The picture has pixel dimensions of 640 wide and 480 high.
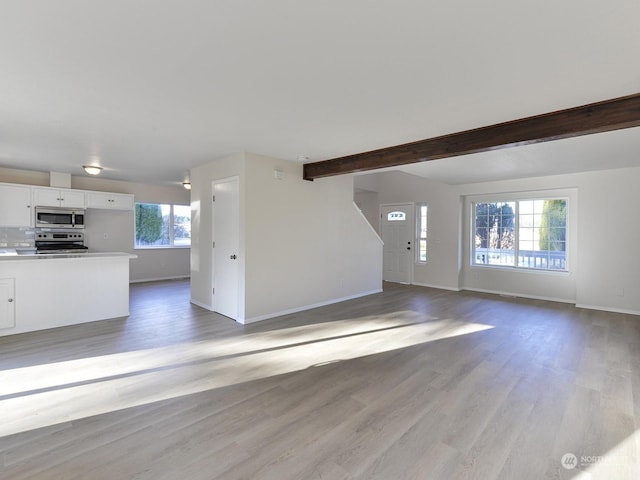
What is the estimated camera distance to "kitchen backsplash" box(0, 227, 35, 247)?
6125 mm

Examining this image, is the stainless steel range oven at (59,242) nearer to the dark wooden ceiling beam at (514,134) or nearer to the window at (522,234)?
the dark wooden ceiling beam at (514,134)

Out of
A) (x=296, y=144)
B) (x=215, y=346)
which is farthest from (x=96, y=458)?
(x=296, y=144)

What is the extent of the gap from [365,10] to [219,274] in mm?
4334

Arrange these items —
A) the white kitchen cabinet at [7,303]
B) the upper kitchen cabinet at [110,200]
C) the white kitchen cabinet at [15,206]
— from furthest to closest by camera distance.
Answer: the upper kitchen cabinet at [110,200], the white kitchen cabinet at [15,206], the white kitchen cabinet at [7,303]

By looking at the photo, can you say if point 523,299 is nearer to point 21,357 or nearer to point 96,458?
point 96,458

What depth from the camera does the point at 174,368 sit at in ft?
10.2

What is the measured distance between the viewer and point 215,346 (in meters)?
3.72

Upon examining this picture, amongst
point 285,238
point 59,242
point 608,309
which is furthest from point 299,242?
point 608,309

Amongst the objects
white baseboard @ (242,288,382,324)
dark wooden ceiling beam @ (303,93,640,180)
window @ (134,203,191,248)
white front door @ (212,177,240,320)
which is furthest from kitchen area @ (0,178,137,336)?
dark wooden ceiling beam @ (303,93,640,180)

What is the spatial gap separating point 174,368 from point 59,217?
5281mm

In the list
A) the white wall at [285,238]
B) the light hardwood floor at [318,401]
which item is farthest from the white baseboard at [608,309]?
the white wall at [285,238]

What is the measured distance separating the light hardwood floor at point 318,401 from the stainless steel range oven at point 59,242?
3.10 meters

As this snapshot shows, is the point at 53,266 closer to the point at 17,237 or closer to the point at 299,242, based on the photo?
the point at 17,237

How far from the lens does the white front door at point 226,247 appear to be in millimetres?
4770
